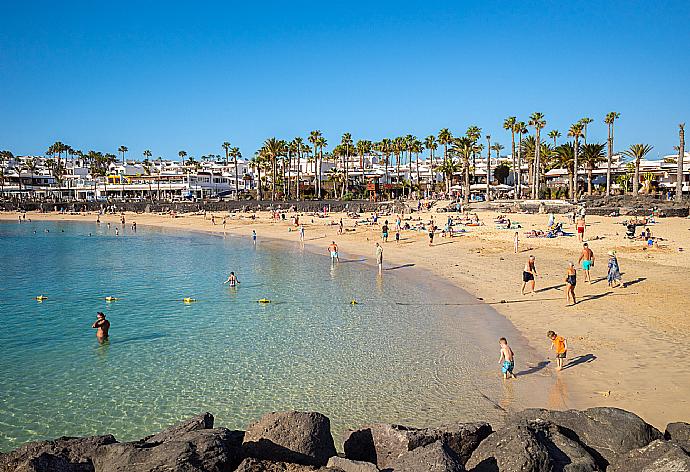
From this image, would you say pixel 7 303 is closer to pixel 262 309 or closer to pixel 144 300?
pixel 144 300

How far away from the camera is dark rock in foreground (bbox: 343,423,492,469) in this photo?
7.08 metres

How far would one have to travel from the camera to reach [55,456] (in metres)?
6.64

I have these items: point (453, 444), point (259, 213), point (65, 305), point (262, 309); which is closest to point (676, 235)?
point (262, 309)

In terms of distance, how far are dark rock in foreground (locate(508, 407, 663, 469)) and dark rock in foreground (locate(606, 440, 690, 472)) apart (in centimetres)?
32

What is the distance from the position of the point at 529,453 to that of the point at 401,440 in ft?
5.26

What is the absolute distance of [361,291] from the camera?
23.1m

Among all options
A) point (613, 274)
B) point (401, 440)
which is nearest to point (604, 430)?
point (401, 440)

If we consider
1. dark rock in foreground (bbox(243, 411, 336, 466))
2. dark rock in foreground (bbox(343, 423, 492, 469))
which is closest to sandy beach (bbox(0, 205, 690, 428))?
dark rock in foreground (bbox(343, 423, 492, 469))

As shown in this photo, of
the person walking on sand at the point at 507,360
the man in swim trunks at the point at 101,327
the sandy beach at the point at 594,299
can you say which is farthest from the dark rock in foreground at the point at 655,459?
the man in swim trunks at the point at 101,327

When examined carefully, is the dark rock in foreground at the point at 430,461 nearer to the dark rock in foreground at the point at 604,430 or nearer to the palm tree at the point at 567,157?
the dark rock in foreground at the point at 604,430

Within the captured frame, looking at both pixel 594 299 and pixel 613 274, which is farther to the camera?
pixel 613 274

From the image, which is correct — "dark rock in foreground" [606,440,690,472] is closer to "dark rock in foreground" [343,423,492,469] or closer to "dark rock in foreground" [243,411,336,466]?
"dark rock in foreground" [343,423,492,469]

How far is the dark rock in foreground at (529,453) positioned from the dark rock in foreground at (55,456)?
4.87 metres

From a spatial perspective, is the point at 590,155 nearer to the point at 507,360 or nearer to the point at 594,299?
the point at 594,299
